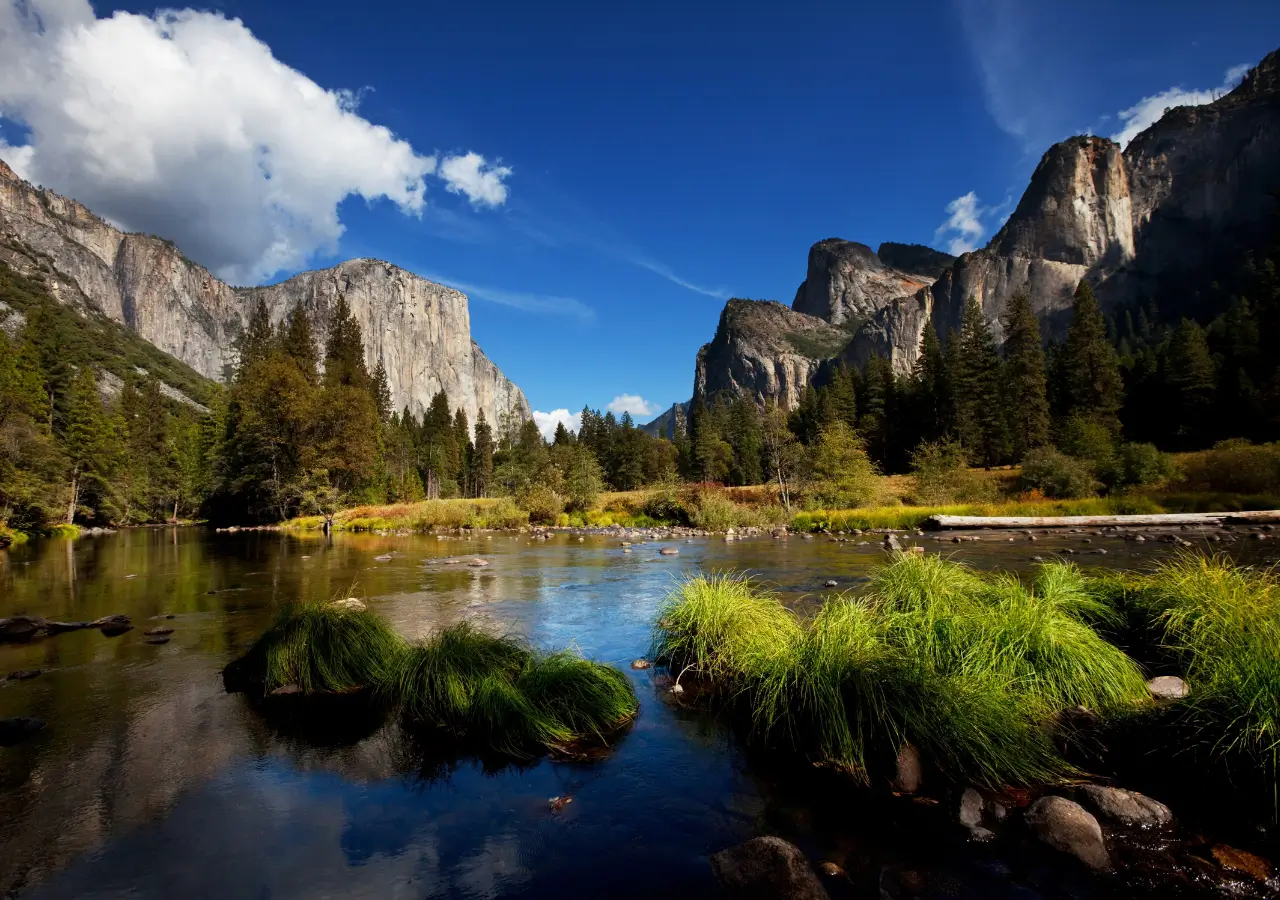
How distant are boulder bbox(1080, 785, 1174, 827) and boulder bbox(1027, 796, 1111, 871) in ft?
0.60

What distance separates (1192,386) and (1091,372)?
9.39 metres

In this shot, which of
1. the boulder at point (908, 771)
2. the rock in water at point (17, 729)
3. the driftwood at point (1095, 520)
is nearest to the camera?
the boulder at point (908, 771)

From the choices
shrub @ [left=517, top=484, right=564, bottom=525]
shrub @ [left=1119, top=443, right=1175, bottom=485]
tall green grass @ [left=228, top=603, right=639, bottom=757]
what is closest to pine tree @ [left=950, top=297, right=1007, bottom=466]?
shrub @ [left=1119, top=443, right=1175, bottom=485]

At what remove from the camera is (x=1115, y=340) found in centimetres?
15675

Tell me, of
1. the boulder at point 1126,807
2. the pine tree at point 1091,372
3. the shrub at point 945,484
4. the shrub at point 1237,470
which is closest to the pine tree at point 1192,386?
the pine tree at point 1091,372

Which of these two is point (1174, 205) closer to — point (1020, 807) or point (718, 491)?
point (718, 491)

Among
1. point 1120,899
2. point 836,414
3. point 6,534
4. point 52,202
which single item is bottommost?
point 1120,899

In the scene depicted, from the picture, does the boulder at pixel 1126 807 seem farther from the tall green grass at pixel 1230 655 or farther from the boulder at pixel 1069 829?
the tall green grass at pixel 1230 655

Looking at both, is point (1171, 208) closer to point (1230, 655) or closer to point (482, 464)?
point (482, 464)

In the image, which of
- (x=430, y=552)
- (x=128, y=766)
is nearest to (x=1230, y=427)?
(x=430, y=552)

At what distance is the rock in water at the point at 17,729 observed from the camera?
6.80 m

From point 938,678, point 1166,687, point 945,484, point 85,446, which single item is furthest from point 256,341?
point 1166,687

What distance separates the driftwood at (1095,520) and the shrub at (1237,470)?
468 centimetres

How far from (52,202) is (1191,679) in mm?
278892
